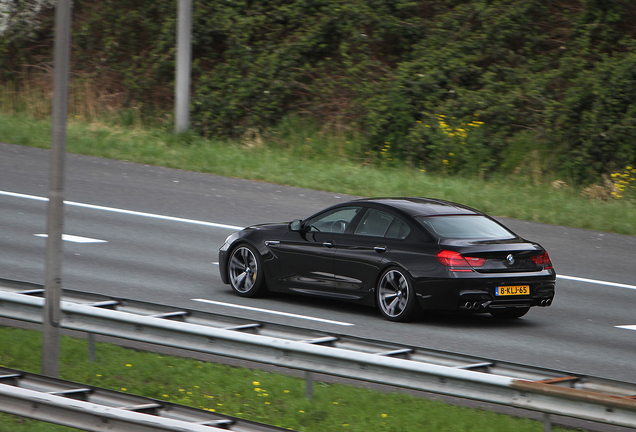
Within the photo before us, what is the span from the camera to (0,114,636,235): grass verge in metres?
18.6

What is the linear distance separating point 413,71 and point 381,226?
13.9 metres

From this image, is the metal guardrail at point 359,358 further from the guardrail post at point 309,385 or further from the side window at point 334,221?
the side window at point 334,221

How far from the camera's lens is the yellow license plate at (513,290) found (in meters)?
10.7

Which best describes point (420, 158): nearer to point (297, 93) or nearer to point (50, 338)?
point (297, 93)

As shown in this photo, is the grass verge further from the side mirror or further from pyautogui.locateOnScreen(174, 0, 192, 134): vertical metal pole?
the side mirror

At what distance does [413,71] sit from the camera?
24.8m

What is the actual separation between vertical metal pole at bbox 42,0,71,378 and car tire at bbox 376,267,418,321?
4344 mm

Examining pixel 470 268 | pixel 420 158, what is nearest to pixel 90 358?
pixel 470 268

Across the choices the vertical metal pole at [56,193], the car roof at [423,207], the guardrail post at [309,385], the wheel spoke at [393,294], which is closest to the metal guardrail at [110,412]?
the vertical metal pole at [56,193]

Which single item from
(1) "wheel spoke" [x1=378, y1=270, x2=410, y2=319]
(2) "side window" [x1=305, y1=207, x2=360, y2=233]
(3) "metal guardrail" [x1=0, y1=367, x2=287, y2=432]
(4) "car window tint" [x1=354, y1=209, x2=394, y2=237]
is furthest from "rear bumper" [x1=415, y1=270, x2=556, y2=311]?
(3) "metal guardrail" [x1=0, y1=367, x2=287, y2=432]

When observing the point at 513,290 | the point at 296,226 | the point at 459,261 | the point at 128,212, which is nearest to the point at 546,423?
the point at 459,261

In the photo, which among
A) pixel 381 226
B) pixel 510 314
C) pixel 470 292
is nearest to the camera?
pixel 470 292

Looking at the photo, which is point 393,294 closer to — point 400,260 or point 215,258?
point 400,260

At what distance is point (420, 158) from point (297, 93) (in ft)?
17.8
